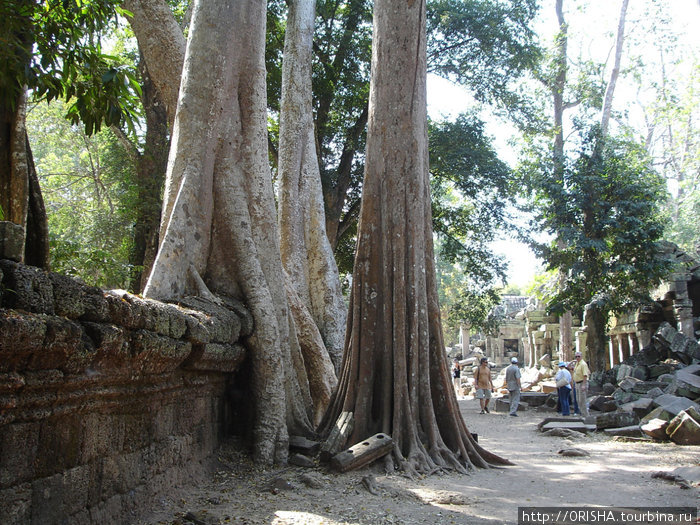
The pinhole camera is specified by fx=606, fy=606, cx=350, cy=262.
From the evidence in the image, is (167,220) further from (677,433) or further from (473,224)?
(473,224)

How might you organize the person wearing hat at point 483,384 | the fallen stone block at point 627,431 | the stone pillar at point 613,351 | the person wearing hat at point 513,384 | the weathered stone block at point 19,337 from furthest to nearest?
the stone pillar at point 613,351, the person wearing hat at point 483,384, the person wearing hat at point 513,384, the fallen stone block at point 627,431, the weathered stone block at point 19,337

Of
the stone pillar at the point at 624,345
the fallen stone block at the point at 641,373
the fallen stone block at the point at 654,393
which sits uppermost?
the stone pillar at the point at 624,345

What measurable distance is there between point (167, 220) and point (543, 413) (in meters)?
9.19

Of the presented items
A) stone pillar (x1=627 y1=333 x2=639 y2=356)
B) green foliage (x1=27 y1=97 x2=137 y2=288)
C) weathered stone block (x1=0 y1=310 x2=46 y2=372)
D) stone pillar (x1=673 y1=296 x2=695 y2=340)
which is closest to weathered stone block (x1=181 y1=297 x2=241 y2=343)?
weathered stone block (x1=0 y1=310 x2=46 y2=372)

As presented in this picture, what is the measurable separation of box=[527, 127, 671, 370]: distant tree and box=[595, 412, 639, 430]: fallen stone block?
173 inches

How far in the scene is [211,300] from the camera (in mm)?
4656

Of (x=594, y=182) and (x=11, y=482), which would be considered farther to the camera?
(x=594, y=182)

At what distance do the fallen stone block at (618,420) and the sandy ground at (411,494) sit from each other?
2.37 m

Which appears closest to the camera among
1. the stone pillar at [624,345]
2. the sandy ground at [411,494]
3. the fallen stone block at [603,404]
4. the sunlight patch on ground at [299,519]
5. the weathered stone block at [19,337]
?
the weathered stone block at [19,337]

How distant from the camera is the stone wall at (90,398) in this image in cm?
227

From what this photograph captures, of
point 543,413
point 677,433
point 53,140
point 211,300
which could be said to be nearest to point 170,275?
point 211,300

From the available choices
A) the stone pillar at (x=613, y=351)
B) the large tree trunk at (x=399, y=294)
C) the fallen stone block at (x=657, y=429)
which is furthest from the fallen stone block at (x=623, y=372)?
the large tree trunk at (x=399, y=294)

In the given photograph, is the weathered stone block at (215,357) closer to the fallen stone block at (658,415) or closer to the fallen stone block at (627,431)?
the fallen stone block at (627,431)

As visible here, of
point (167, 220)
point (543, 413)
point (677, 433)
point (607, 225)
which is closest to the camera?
point (167, 220)
